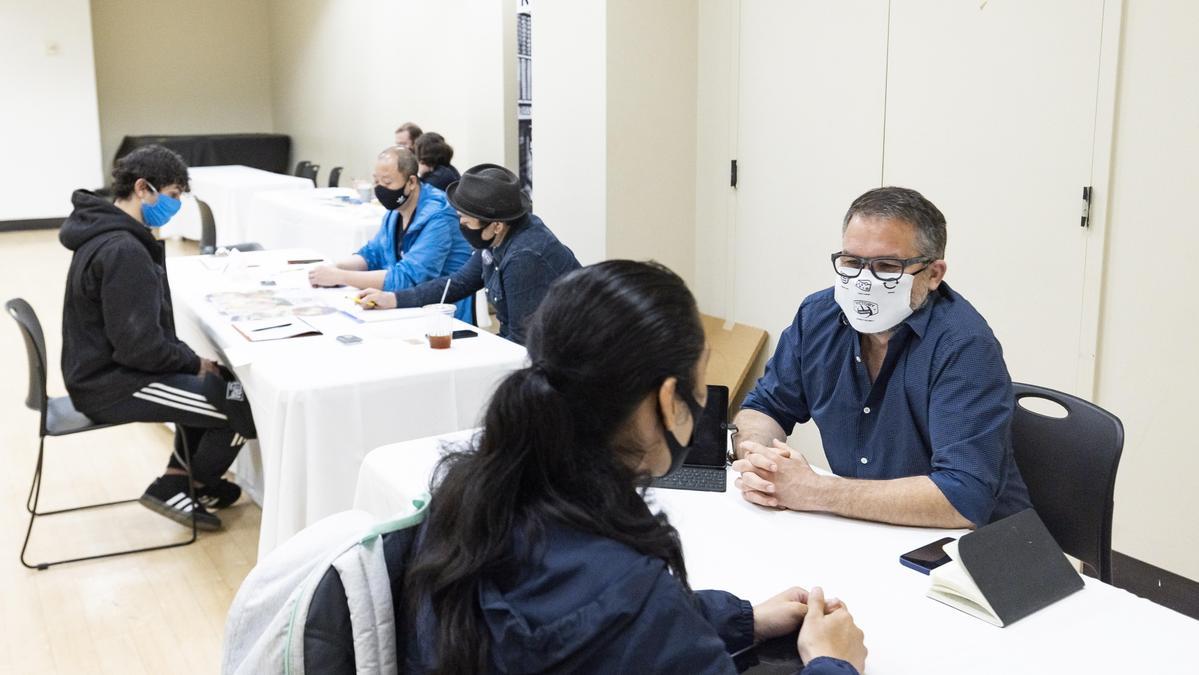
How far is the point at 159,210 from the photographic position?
364 centimetres

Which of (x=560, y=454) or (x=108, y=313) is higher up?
(x=560, y=454)

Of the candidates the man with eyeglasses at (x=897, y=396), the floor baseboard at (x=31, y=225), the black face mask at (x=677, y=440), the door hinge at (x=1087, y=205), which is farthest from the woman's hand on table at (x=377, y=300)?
the floor baseboard at (x=31, y=225)

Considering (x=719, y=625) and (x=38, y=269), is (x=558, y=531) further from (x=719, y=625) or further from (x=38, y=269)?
(x=38, y=269)

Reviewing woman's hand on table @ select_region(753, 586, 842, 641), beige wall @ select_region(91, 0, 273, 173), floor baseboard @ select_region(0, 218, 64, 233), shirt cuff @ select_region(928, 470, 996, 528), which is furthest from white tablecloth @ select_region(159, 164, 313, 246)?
woman's hand on table @ select_region(753, 586, 842, 641)

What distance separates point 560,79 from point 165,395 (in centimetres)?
213

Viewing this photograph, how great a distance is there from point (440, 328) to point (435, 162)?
2480 millimetres

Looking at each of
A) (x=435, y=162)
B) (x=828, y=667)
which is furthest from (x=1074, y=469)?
(x=435, y=162)

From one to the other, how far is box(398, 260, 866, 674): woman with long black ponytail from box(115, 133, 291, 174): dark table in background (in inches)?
453

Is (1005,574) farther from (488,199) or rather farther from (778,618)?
(488,199)

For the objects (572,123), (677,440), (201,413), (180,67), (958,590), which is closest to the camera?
(677,440)

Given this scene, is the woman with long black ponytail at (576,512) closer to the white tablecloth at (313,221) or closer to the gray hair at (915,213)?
the gray hair at (915,213)

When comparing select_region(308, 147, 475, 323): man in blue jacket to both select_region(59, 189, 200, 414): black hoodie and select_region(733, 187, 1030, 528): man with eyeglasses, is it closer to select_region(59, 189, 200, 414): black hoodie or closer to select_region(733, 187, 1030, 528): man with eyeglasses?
select_region(59, 189, 200, 414): black hoodie

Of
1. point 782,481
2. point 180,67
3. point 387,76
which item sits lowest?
point 782,481

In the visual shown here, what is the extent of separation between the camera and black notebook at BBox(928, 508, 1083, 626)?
5.11 feet
